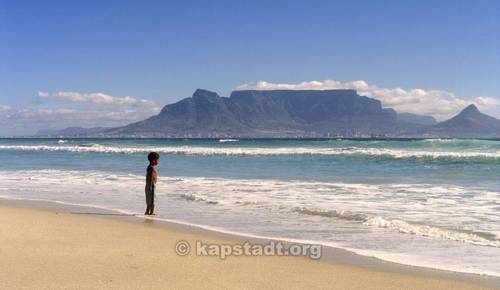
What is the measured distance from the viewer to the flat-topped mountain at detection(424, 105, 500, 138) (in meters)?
166

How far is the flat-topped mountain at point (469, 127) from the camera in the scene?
166000 millimetres

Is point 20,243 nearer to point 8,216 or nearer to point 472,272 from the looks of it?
point 8,216

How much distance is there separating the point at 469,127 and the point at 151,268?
7075 inches

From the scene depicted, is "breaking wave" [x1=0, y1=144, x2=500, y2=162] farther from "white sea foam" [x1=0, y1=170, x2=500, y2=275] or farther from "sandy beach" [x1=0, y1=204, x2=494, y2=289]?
"sandy beach" [x1=0, y1=204, x2=494, y2=289]

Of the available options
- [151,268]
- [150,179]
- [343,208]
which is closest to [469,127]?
[343,208]

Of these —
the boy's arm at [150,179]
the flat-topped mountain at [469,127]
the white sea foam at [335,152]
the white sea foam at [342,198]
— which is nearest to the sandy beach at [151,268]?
the boy's arm at [150,179]

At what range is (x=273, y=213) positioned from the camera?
10773 millimetres

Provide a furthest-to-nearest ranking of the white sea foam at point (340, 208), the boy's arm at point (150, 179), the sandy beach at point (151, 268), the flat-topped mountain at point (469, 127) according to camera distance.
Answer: the flat-topped mountain at point (469, 127), the boy's arm at point (150, 179), the white sea foam at point (340, 208), the sandy beach at point (151, 268)

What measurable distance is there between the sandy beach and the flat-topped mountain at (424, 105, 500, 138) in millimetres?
165121

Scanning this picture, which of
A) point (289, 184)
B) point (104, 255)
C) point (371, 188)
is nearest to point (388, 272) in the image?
point (104, 255)

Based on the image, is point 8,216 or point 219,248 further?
point 8,216

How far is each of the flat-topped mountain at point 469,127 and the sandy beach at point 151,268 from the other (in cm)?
16512

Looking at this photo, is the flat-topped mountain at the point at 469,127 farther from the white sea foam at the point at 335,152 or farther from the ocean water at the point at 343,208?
the ocean water at the point at 343,208

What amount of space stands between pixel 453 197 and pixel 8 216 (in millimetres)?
9864
